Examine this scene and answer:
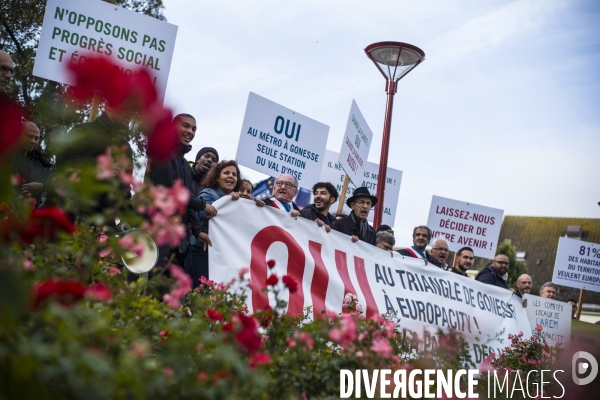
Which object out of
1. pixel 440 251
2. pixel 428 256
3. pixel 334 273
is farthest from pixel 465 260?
pixel 334 273

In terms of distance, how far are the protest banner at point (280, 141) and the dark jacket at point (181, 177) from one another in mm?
3140

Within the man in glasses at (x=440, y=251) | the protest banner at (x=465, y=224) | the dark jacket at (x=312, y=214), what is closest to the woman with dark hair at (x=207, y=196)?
the dark jacket at (x=312, y=214)

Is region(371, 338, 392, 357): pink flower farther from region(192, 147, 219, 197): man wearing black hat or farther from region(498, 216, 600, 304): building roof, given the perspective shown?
region(498, 216, 600, 304): building roof

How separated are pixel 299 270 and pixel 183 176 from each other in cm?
138

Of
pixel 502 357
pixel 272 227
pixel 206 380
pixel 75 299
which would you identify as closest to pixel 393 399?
pixel 206 380

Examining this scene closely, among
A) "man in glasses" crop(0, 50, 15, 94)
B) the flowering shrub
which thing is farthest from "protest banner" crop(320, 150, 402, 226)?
the flowering shrub

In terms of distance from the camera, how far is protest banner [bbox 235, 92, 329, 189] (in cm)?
956

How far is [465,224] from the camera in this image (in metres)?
14.1

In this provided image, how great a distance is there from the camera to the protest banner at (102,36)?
6.26 metres

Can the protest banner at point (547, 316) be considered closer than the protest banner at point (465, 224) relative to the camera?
Yes

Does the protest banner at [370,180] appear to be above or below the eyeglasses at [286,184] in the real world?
above

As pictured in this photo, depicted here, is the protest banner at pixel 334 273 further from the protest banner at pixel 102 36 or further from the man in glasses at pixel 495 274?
the protest banner at pixel 102 36

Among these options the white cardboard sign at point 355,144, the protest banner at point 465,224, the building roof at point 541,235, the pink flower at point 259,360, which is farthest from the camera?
the building roof at point 541,235

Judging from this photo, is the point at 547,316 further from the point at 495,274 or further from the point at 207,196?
the point at 207,196
